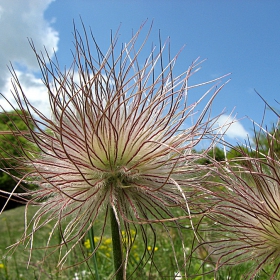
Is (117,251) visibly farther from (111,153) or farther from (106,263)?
(106,263)

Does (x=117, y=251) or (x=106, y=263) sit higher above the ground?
(x=117, y=251)

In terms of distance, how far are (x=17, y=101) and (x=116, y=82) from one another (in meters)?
0.45

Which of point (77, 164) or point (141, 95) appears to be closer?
point (77, 164)

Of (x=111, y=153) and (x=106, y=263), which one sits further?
(x=106, y=263)

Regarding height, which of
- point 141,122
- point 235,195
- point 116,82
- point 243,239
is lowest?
point 243,239

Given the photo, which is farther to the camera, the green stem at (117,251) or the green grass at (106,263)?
the green grass at (106,263)

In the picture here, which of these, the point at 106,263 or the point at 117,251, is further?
the point at 106,263

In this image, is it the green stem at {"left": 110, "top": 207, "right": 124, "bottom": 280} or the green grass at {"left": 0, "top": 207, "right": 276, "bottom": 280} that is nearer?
the green stem at {"left": 110, "top": 207, "right": 124, "bottom": 280}

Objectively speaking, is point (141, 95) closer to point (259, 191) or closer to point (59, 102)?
point (59, 102)

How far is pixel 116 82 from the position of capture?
5.63 feet

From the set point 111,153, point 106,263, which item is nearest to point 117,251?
point 111,153

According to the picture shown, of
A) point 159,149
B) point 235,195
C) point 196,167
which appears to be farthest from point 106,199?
point 235,195

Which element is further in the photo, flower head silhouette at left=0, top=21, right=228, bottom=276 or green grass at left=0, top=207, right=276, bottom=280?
green grass at left=0, top=207, right=276, bottom=280

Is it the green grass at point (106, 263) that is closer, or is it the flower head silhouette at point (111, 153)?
the flower head silhouette at point (111, 153)
